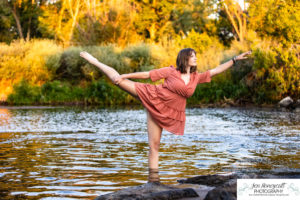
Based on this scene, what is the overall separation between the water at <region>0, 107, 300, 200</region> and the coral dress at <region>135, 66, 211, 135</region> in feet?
3.03

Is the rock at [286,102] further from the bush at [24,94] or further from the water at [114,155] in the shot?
the bush at [24,94]

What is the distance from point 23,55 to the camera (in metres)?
32.1

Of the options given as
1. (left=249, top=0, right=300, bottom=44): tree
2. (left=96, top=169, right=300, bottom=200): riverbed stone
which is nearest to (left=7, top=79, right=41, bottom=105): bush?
(left=249, top=0, right=300, bottom=44): tree

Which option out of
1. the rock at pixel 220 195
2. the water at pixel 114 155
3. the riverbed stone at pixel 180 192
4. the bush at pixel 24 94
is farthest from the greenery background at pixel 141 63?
the rock at pixel 220 195

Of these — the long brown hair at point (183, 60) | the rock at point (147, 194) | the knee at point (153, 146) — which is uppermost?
the long brown hair at point (183, 60)

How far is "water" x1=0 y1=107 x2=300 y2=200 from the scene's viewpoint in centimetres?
688

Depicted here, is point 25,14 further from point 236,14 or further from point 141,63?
point 141,63

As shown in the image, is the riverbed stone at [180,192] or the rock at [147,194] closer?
the riverbed stone at [180,192]

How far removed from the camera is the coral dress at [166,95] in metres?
6.79

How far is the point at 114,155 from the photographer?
980 cm

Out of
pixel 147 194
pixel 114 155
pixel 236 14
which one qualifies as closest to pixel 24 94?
pixel 114 155

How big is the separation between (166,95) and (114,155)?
Result: 338 cm

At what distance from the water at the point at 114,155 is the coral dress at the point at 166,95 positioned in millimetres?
924

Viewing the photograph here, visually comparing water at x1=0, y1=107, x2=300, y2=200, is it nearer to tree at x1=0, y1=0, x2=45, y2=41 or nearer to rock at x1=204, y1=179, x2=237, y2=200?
rock at x1=204, y1=179, x2=237, y2=200
